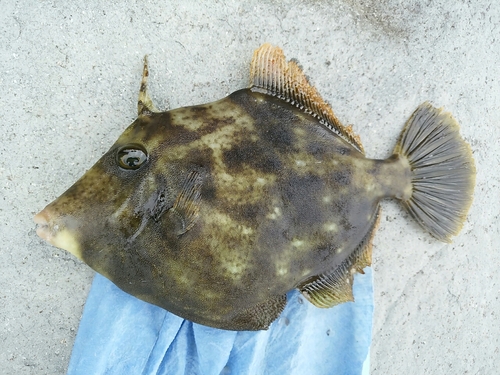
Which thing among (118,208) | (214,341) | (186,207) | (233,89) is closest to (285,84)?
(233,89)

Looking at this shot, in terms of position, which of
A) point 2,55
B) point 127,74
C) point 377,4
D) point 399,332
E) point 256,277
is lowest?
point 399,332

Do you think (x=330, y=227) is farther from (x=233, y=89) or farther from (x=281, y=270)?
(x=233, y=89)

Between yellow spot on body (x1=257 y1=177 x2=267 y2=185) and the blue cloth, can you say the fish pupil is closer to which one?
yellow spot on body (x1=257 y1=177 x2=267 y2=185)

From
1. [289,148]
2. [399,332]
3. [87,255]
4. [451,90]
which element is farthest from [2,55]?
[399,332]

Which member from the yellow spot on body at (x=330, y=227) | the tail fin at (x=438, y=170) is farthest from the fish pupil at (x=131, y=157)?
the tail fin at (x=438, y=170)

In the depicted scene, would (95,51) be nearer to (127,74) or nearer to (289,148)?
(127,74)
